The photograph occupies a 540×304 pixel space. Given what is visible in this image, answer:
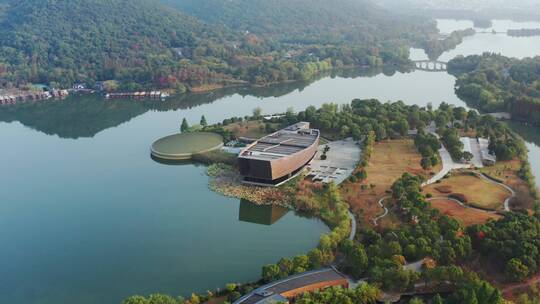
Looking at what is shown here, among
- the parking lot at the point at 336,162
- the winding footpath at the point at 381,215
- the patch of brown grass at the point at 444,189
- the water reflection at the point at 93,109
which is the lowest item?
the winding footpath at the point at 381,215

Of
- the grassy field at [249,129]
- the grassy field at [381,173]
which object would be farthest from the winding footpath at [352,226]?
the grassy field at [249,129]

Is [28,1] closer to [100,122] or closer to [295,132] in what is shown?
[100,122]

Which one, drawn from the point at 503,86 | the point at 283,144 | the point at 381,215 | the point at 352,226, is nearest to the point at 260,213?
the point at 352,226

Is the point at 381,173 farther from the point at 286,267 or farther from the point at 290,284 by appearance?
the point at 290,284

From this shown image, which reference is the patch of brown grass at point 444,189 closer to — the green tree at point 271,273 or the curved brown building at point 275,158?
the curved brown building at point 275,158

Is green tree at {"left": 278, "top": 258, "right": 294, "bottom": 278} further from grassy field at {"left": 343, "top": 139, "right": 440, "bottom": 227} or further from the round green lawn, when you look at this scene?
the round green lawn

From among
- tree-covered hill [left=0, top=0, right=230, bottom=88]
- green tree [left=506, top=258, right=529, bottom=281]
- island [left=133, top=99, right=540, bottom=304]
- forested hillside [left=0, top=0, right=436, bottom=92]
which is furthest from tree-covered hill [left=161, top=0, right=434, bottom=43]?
green tree [left=506, top=258, right=529, bottom=281]
